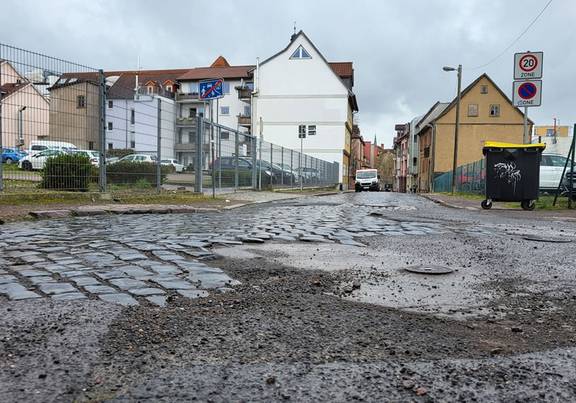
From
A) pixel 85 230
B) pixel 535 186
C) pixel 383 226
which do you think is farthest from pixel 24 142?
pixel 535 186

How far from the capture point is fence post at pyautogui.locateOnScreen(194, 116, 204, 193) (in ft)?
51.3

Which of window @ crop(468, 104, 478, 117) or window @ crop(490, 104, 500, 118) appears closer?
window @ crop(490, 104, 500, 118)

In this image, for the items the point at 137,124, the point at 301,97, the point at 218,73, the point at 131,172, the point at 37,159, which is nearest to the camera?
the point at 37,159

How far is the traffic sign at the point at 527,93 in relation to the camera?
527 inches

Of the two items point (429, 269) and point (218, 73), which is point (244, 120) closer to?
point (218, 73)

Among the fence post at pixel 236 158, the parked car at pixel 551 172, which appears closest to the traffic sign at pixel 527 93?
the parked car at pixel 551 172

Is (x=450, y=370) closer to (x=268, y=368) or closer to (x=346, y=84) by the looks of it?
(x=268, y=368)

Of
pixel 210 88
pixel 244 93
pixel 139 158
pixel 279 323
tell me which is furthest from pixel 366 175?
pixel 279 323

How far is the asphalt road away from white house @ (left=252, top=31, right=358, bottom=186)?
51.9 meters

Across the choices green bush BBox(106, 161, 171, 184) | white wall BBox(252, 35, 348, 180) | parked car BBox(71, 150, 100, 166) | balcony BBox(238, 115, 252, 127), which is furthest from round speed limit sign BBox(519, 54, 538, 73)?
balcony BBox(238, 115, 252, 127)

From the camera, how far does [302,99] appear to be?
5719 cm

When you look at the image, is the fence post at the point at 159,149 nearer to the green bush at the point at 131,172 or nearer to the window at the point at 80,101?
the green bush at the point at 131,172

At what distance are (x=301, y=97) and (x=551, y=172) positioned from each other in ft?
128

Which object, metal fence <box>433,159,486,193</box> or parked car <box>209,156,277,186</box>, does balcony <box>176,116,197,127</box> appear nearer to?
parked car <box>209,156,277,186</box>
